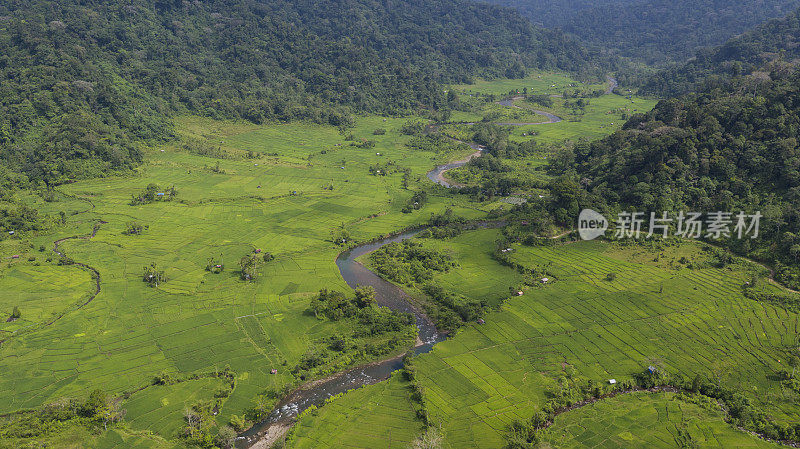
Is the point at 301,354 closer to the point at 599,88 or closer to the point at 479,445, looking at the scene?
the point at 479,445

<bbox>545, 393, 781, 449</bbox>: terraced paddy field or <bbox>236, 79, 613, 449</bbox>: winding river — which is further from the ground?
<bbox>236, 79, 613, 449</bbox>: winding river

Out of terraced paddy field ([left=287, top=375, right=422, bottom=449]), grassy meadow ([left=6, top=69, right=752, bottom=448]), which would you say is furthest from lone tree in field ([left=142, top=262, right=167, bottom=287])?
terraced paddy field ([left=287, top=375, right=422, bottom=449])

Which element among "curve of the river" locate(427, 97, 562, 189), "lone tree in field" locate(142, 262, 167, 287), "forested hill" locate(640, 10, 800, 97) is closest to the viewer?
"lone tree in field" locate(142, 262, 167, 287)

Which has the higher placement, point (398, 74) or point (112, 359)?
point (398, 74)

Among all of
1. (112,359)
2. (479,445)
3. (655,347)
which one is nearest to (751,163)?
(655,347)

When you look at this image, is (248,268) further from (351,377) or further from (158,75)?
(158,75)
